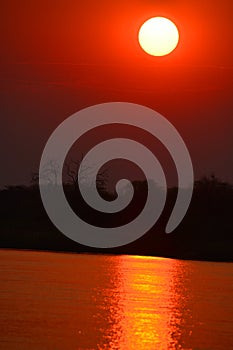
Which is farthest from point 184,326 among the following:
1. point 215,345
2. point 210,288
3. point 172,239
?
point 172,239

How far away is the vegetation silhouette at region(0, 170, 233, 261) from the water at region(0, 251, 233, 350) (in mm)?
12918

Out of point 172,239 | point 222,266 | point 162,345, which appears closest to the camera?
point 162,345

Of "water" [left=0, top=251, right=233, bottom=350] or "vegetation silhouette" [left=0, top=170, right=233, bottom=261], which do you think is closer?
"water" [left=0, top=251, right=233, bottom=350]

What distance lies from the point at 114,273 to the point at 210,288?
6.92m

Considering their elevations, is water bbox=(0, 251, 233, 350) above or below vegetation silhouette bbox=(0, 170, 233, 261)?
below

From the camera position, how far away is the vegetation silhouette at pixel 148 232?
57375 mm

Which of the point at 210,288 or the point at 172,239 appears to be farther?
the point at 172,239

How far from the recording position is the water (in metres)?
20.4

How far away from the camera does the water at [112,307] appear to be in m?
20.4

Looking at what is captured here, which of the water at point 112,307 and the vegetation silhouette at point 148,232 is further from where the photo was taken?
the vegetation silhouette at point 148,232

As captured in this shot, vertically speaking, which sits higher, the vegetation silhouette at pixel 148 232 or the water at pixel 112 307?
the vegetation silhouette at pixel 148 232

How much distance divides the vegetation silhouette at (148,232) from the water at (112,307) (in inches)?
509

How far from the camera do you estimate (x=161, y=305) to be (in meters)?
27.6

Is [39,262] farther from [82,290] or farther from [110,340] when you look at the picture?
[110,340]
